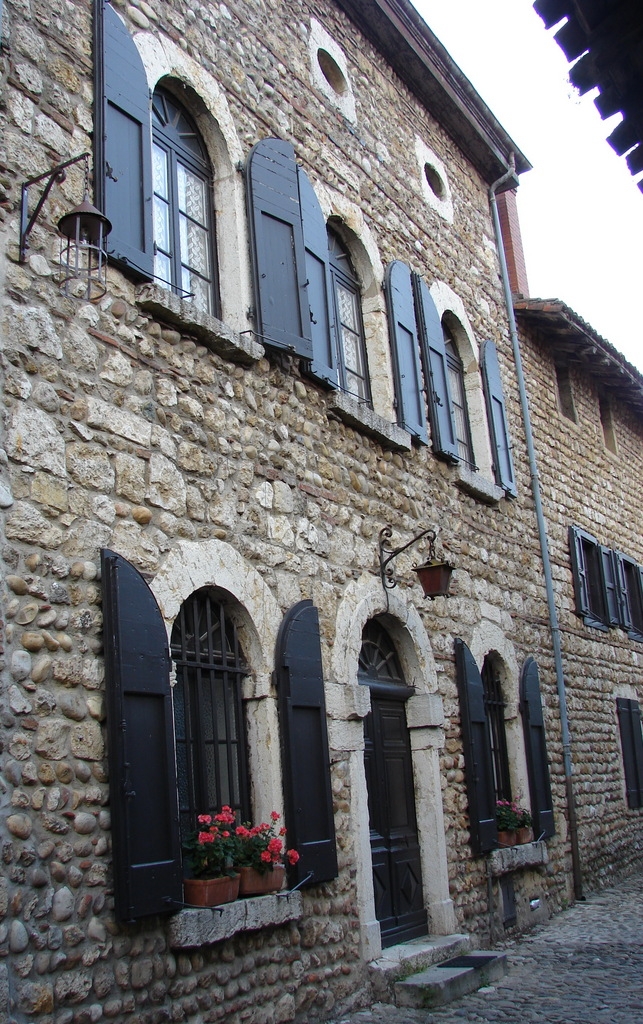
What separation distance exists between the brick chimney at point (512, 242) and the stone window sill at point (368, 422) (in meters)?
5.45

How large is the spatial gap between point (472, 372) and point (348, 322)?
229cm

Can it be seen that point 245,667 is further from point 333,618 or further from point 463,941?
point 463,941

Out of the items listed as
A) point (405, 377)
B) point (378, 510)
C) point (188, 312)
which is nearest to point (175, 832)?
point (188, 312)

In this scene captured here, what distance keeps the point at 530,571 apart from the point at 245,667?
5002 millimetres

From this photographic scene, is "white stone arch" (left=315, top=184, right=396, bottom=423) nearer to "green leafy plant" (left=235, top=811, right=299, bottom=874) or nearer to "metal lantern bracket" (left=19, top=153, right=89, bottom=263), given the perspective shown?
"metal lantern bracket" (left=19, top=153, right=89, bottom=263)

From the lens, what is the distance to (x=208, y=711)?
5414 mm

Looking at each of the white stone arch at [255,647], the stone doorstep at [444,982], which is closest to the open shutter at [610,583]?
the stone doorstep at [444,982]

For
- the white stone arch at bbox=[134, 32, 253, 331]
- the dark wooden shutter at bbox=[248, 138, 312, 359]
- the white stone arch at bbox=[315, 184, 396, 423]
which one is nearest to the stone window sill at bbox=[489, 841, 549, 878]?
the white stone arch at bbox=[315, 184, 396, 423]

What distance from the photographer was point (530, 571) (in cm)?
998

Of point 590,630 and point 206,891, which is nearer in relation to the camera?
point 206,891

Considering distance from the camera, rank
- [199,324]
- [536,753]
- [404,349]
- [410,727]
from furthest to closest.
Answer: [536,753], [404,349], [410,727], [199,324]

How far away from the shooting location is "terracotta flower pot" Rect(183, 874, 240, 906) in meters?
4.73

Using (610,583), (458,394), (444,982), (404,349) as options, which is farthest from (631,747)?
(444,982)

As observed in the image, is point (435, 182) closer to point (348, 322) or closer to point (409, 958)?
point (348, 322)
